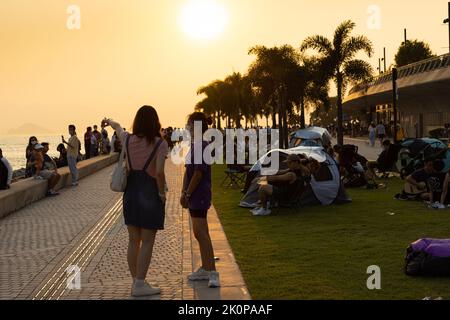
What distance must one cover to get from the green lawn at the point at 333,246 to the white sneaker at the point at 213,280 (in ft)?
1.17

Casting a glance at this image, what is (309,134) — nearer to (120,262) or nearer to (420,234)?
(420,234)

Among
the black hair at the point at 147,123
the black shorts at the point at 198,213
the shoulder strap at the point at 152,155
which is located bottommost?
the black shorts at the point at 198,213

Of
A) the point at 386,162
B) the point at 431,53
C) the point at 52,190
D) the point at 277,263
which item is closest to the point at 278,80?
the point at 386,162

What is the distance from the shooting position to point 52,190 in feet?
65.3

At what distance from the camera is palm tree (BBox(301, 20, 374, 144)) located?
134 ft

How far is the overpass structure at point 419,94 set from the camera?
47.2 m

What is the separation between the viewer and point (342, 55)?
41.2 metres

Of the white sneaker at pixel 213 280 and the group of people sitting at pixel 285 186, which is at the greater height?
the group of people sitting at pixel 285 186

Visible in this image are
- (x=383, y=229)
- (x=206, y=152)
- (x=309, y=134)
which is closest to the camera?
(x=206, y=152)

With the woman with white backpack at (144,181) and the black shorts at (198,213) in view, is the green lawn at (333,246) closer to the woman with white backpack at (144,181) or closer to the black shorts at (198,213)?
the black shorts at (198,213)

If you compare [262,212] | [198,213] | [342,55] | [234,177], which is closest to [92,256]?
[198,213]

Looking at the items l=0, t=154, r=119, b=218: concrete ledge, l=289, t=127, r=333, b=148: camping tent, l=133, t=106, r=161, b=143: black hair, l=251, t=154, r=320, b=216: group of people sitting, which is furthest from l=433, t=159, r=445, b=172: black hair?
l=289, t=127, r=333, b=148: camping tent

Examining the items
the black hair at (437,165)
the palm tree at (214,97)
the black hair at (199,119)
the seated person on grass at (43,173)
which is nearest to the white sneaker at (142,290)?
the black hair at (199,119)

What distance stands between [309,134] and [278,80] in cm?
1894
